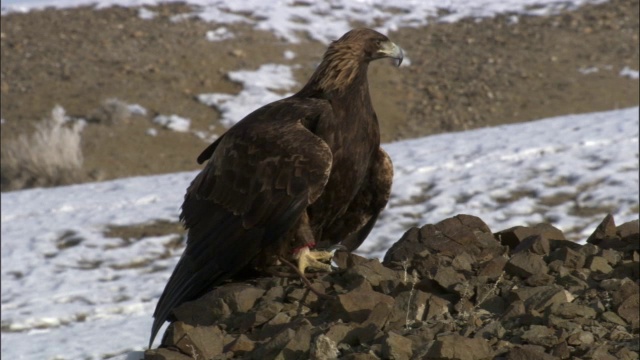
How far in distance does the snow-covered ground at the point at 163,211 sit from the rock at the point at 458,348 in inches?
145

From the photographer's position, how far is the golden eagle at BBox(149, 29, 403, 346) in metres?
5.13

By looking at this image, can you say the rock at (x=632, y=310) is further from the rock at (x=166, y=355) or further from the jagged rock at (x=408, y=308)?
the rock at (x=166, y=355)

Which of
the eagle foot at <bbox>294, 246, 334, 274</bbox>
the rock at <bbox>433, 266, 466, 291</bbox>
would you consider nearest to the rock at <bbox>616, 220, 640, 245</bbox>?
the rock at <bbox>433, 266, 466, 291</bbox>

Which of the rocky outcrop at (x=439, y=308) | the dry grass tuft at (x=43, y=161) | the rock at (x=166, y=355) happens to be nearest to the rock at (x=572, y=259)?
the rocky outcrop at (x=439, y=308)

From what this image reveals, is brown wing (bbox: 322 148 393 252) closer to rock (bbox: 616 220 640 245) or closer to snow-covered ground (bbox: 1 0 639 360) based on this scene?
rock (bbox: 616 220 640 245)

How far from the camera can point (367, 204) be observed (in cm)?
588

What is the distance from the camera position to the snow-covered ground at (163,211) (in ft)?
28.7

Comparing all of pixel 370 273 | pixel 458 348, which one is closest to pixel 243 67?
pixel 370 273

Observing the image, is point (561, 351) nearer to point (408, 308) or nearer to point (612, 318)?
point (612, 318)

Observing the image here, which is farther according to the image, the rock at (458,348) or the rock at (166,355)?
the rock at (166,355)

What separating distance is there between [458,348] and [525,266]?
1261 mm

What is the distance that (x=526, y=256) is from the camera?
17.4 feet

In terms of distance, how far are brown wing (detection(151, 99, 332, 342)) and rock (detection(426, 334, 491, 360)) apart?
1.21m

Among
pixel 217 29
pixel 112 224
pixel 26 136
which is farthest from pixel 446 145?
Answer: pixel 217 29
